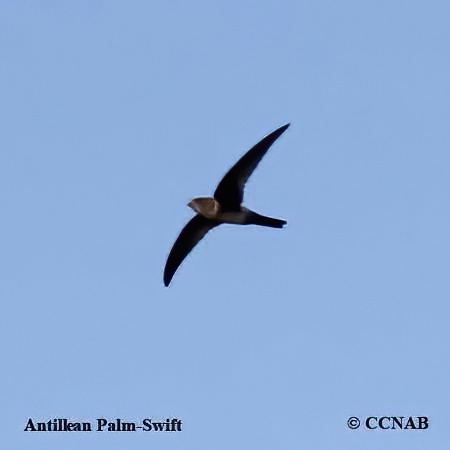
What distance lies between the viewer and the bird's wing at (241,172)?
12938mm

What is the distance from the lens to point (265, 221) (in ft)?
43.4

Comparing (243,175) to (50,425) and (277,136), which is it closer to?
(277,136)

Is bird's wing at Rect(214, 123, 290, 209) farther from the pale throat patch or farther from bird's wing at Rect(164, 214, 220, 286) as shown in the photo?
bird's wing at Rect(164, 214, 220, 286)

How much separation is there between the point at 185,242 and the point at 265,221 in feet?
3.72

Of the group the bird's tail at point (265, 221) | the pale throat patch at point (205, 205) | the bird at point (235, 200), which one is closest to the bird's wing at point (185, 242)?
the bird at point (235, 200)

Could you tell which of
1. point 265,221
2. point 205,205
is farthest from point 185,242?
point 265,221

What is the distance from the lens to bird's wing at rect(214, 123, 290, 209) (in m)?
12.9

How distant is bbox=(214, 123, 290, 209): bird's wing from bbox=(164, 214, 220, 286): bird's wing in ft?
2.71

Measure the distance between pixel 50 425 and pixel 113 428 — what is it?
2.70ft

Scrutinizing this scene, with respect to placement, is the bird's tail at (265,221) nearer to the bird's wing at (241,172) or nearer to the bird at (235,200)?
the bird at (235,200)

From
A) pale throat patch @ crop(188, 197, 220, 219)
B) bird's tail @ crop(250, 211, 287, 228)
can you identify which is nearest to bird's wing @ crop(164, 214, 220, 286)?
pale throat patch @ crop(188, 197, 220, 219)

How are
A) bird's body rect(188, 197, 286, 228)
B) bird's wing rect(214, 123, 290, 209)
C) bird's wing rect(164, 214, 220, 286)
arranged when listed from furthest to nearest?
bird's wing rect(164, 214, 220, 286) → bird's body rect(188, 197, 286, 228) → bird's wing rect(214, 123, 290, 209)

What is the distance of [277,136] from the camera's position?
1298cm

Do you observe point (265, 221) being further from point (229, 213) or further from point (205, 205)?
point (205, 205)
